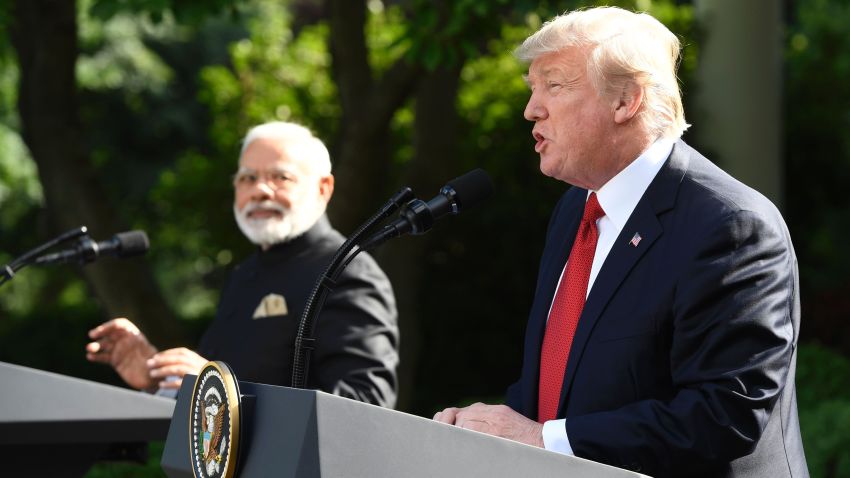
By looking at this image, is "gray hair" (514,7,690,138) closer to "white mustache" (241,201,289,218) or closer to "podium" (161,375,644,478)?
"podium" (161,375,644,478)

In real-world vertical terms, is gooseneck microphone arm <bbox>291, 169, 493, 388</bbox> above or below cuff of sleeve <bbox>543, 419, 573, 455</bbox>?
above

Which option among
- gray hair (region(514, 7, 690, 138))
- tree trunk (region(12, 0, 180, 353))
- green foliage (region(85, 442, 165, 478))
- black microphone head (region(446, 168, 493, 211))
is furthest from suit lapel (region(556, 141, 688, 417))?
tree trunk (region(12, 0, 180, 353))

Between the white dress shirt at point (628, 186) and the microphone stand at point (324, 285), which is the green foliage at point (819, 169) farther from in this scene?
the microphone stand at point (324, 285)

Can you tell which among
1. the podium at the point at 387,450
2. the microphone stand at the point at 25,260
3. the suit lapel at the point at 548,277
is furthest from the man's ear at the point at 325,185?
the podium at the point at 387,450

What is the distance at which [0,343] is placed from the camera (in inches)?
536

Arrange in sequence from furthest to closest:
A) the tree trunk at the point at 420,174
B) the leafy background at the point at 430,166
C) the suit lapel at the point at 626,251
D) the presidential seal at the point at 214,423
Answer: the tree trunk at the point at 420,174
the leafy background at the point at 430,166
the suit lapel at the point at 626,251
the presidential seal at the point at 214,423

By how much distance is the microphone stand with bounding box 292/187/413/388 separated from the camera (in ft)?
9.34

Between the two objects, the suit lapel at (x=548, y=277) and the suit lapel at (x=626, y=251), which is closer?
the suit lapel at (x=626, y=251)

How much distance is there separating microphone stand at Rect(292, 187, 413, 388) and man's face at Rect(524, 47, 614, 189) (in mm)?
349

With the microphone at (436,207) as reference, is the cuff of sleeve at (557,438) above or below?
below

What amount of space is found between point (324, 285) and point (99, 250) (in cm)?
154

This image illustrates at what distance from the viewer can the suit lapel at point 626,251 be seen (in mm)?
2807

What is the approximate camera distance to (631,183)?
2918 mm

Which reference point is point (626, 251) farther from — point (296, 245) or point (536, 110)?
point (296, 245)
